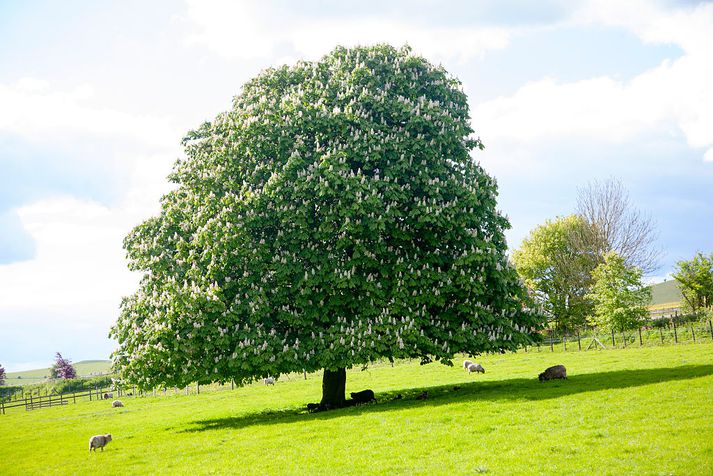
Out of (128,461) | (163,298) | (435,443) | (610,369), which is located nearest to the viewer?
(435,443)

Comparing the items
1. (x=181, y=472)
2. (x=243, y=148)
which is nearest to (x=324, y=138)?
(x=243, y=148)

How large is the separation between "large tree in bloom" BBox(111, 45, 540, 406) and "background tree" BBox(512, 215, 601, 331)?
173 feet

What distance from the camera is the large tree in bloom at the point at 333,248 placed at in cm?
2611

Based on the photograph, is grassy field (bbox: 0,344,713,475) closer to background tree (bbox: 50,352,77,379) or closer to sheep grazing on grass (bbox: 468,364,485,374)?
sheep grazing on grass (bbox: 468,364,485,374)

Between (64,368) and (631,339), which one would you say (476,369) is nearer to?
(631,339)

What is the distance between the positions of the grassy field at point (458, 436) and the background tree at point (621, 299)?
2263cm

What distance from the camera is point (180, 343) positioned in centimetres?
2614

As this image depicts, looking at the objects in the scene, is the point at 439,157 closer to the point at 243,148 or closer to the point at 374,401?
the point at 243,148

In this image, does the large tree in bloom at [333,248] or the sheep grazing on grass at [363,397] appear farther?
the sheep grazing on grass at [363,397]

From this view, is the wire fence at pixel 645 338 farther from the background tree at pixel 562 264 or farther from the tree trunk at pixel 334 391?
the tree trunk at pixel 334 391

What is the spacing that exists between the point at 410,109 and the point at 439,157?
8.69 ft

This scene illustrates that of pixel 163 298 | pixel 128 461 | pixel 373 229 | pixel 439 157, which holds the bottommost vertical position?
pixel 128 461

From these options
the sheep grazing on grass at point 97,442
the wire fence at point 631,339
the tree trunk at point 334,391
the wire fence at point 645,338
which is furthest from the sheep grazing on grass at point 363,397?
the wire fence at point 645,338

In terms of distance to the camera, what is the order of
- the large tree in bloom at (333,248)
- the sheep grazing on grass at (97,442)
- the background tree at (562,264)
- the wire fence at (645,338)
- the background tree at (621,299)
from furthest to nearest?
1. the background tree at (562,264)
2. the background tree at (621,299)
3. the wire fence at (645,338)
4. the large tree in bloom at (333,248)
5. the sheep grazing on grass at (97,442)
